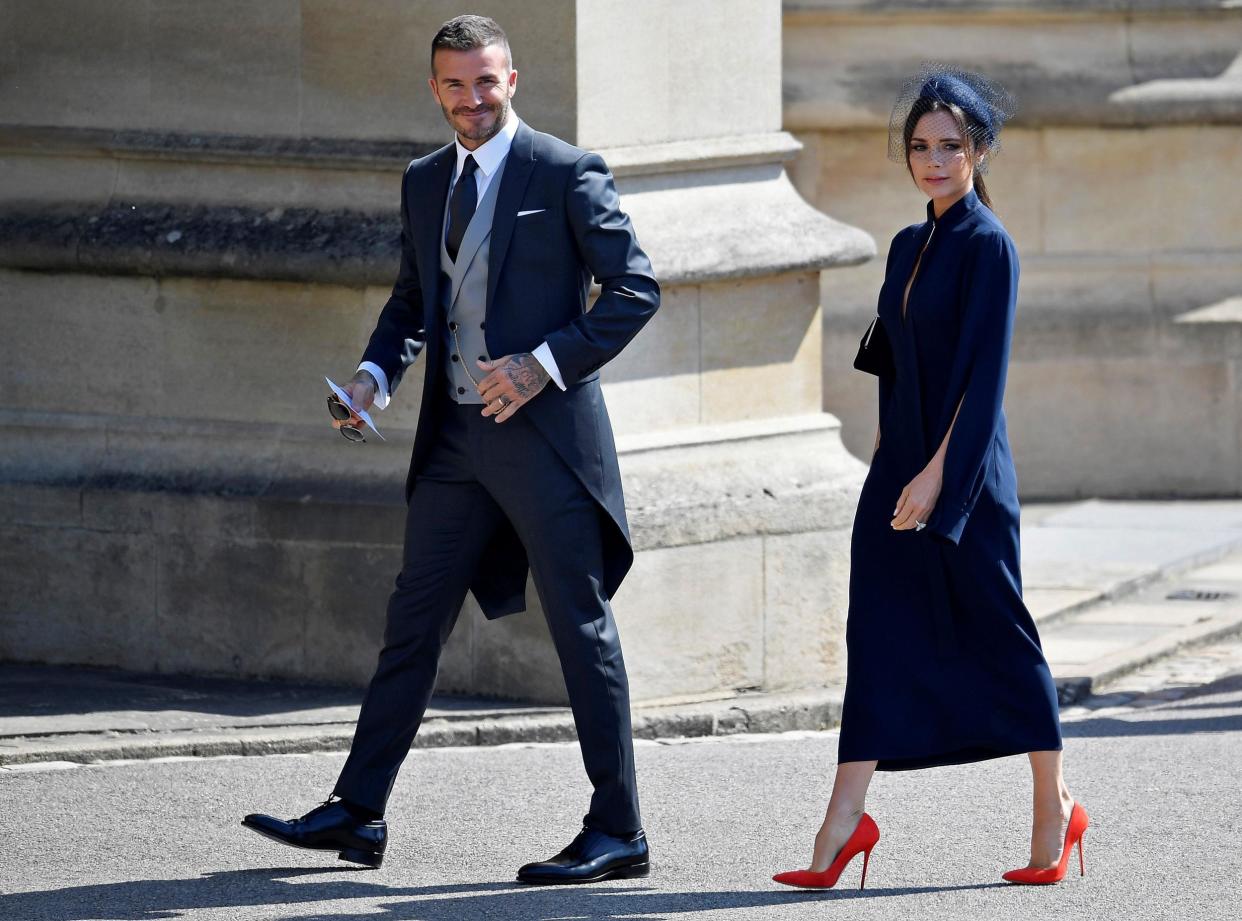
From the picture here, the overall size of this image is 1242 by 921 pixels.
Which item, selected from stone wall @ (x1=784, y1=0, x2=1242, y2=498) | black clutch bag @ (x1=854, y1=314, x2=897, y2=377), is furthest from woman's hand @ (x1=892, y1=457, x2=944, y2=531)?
stone wall @ (x1=784, y1=0, x2=1242, y2=498)

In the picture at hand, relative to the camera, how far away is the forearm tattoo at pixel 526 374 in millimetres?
6066

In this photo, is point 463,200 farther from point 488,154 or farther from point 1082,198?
A: point 1082,198

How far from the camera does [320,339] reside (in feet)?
28.2

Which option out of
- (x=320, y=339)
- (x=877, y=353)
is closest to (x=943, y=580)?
(x=877, y=353)

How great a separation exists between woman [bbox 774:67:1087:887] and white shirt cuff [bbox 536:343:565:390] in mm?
793

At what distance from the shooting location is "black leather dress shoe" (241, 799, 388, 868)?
20.5 feet

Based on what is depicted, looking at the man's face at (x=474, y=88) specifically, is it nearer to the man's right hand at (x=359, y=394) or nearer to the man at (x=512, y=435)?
the man at (x=512, y=435)

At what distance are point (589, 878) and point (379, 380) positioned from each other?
1.27m

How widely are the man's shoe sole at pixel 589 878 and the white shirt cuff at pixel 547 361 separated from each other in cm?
115

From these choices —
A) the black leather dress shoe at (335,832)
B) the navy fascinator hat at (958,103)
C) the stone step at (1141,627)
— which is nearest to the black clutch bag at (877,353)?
the navy fascinator hat at (958,103)

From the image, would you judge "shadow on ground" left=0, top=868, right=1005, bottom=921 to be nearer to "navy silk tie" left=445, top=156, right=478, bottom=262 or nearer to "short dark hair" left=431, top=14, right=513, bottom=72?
"navy silk tie" left=445, top=156, right=478, bottom=262

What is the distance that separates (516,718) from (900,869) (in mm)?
1927

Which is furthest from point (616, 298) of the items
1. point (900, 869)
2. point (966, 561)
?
point (900, 869)

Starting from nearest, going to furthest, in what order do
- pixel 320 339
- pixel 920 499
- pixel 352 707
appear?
pixel 920 499 < pixel 352 707 < pixel 320 339
